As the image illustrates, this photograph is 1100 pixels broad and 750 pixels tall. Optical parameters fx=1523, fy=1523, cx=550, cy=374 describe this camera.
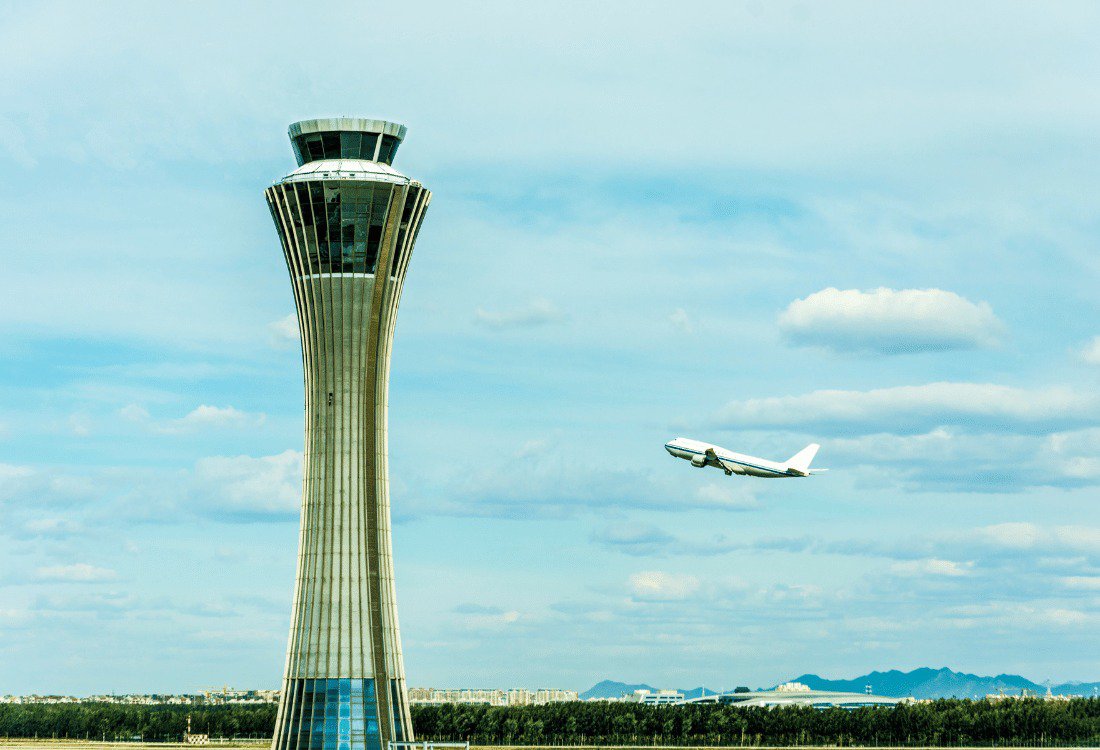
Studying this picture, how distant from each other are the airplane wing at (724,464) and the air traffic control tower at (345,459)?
186 feet

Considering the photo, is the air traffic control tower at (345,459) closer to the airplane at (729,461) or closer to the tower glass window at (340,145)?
the tower glass window at (340,145)

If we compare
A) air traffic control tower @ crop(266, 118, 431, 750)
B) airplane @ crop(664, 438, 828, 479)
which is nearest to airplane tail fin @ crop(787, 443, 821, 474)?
airplane @ crop(664, 438, 828, 479)

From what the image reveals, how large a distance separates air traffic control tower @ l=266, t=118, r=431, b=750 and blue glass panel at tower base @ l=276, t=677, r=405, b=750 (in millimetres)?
66

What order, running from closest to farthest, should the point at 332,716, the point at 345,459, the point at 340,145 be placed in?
1. the point at 332,716
2. the point at 345,459
3. the point at 340,145

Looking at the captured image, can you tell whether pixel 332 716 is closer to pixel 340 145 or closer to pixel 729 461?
pixel 340 145

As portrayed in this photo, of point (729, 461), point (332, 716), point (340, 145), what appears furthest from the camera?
point (729, 461)

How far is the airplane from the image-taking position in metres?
150

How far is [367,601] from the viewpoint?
101562 mm

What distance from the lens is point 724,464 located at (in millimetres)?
152875

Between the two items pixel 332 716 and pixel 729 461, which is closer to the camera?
pixel 332 716

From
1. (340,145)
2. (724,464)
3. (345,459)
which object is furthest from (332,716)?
(724,464)

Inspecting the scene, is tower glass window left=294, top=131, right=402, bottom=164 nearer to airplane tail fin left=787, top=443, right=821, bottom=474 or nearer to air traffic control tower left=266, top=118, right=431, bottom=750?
air traffic control tower left=266, top=118, right=431, bottom=750

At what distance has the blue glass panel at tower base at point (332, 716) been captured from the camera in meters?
100

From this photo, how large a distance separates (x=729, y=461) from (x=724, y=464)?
0.62 metres
